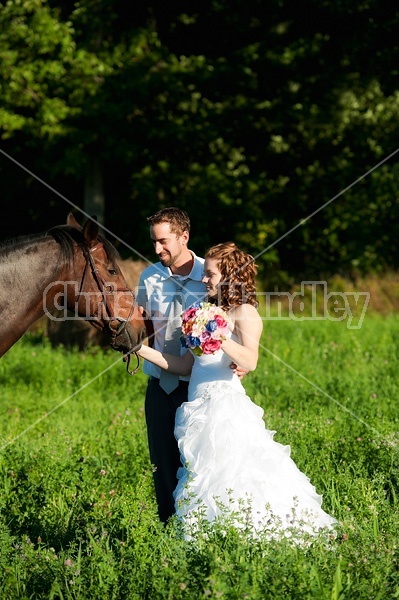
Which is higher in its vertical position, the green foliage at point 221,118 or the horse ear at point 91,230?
the green foliage at point 221,118

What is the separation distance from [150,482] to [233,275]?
1.87 m

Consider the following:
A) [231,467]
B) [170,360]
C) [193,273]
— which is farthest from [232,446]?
[193,273]

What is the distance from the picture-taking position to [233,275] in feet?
14.9

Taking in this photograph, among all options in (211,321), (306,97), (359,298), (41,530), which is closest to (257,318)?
(211,321)

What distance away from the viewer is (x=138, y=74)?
15883 mm

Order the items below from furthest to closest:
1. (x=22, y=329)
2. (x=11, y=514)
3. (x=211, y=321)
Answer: (x=11, y=514)
(x=22, y=329)
(x=211, y=321)

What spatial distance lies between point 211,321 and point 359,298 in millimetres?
11122

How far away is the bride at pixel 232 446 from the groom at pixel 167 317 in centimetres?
18

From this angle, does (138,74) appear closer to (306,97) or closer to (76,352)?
(306,97)

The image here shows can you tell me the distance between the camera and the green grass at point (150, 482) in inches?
146

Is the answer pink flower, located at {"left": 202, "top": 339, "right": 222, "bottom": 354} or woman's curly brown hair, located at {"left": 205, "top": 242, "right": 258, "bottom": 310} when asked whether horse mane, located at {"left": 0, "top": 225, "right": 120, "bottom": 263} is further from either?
pink flower, located at {"left": 202, "top": 339, "right": 222, "bottom": 354}

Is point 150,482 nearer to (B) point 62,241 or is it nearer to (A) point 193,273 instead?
(A) point 193,273

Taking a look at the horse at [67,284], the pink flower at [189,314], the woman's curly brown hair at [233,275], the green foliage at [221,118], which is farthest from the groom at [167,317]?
the green foliage at [221,118]

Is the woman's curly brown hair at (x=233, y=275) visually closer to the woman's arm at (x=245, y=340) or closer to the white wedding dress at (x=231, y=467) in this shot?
the woman's arm at (x=245, y=340)
